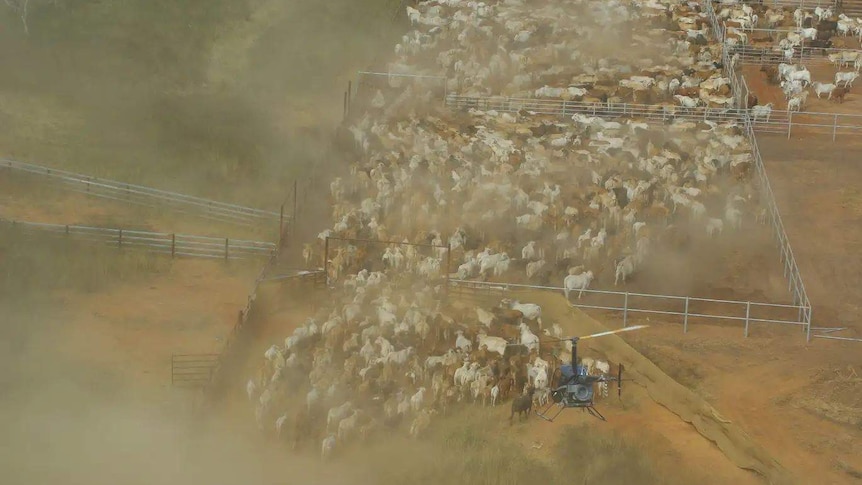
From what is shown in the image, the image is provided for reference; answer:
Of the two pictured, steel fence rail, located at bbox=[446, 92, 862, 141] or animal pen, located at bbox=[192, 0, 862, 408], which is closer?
animal pen, located at bbox=[192, 0, 862, 408]

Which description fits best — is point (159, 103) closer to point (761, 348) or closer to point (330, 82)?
point (330, 82)

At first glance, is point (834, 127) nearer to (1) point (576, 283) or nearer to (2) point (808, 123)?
(2) point (808, 123)

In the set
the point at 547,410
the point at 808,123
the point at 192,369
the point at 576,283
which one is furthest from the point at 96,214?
the point at 808,123

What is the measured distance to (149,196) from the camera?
48250 millimetres

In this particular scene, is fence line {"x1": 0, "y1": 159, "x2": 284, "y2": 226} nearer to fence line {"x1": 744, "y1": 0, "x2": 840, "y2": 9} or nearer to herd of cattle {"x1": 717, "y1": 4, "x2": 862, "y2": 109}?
herd of cattle {"x1": 717, "y1": 4, "x2": 862, "y2": 109}

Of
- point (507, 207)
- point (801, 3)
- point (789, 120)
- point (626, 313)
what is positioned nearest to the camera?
point (626, 313)

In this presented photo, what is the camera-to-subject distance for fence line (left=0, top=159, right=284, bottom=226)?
47000 mm

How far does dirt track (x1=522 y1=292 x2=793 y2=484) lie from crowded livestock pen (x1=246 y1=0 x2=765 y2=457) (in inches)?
33.0

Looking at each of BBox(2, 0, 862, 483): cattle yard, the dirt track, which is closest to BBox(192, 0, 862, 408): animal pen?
BBox(2, 0, 862, 483): cattle yard

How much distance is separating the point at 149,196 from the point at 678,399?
21.3 metres

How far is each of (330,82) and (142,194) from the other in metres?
14.2

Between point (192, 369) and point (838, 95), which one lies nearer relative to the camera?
point (192, 369)

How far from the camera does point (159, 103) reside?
5716cm

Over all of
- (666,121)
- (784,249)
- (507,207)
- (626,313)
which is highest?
(666,121)
